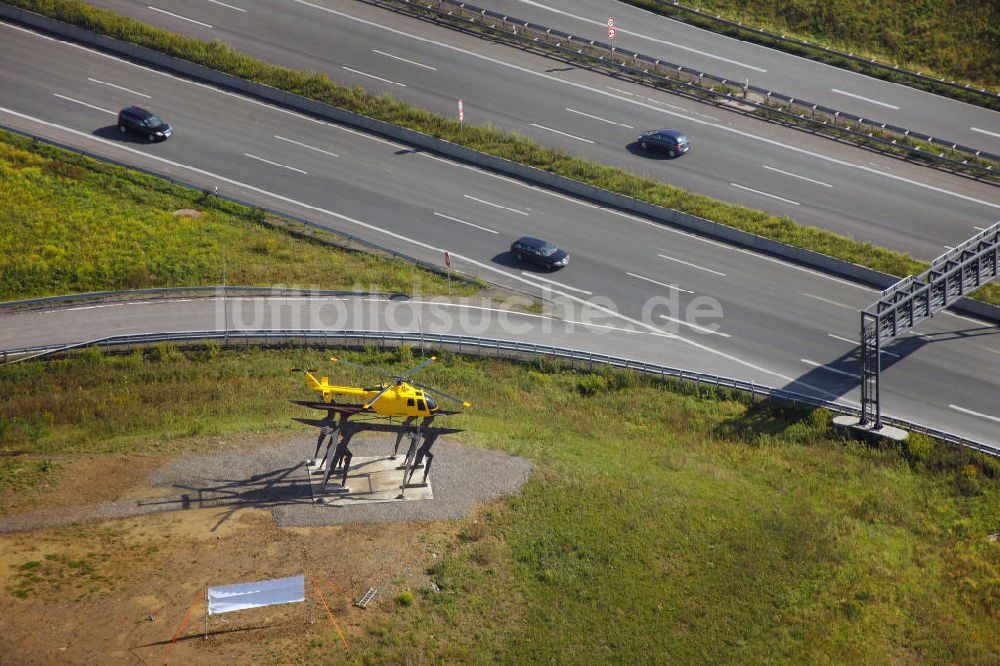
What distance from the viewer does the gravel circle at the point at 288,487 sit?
39094 mm

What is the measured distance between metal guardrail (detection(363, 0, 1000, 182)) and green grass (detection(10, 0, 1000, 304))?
38.9ft

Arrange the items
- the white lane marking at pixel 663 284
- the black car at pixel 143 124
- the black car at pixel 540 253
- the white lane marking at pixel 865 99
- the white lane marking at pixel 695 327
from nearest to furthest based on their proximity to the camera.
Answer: the white lane marking at pixel 695 327 → the white lane marking at pixel 663 284 → the black car at pixel 540 253 → the black car at pixel 143 124 → the white lane marking at pixel 865 99

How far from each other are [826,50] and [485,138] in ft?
92.7

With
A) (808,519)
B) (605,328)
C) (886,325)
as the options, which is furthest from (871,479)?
(605,328)

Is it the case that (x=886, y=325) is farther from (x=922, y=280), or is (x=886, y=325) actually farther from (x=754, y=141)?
(x=754, y=141)

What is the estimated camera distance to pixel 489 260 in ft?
199

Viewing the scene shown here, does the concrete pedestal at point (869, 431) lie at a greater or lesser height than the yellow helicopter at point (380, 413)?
lesser

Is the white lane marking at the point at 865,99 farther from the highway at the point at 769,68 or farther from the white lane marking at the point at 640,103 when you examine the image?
the white lane marking at the point at 640,103

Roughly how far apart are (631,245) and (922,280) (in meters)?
16.4

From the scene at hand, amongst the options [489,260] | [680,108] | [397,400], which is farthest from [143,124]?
[397,400]

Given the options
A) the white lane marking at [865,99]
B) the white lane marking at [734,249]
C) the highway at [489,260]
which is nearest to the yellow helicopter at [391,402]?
the highway at [489,260]

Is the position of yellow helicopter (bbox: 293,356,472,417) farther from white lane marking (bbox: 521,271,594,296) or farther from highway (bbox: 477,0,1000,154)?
highway (bbox: 477,0,1000,154)

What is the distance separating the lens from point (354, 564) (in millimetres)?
37250

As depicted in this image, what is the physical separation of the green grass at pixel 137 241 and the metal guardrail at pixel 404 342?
5778 mm
